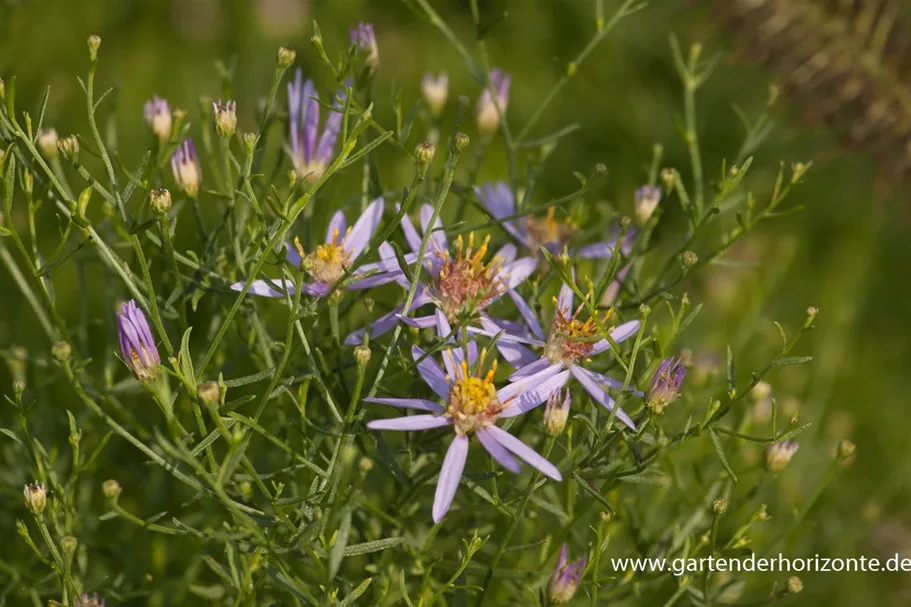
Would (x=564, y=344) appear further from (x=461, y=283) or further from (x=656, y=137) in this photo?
(x=656, y=137)

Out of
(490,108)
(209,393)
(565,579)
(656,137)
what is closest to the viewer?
(209,393)

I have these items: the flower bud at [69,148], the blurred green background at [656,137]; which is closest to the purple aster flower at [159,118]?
the flower bud at [69,148]

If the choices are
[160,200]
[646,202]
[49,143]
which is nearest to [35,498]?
[160,200]

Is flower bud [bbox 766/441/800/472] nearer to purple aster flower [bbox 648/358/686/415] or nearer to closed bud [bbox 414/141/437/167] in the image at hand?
purple aster flower [bbox 648/358/686/415]

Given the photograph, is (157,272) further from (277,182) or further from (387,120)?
(387,120)

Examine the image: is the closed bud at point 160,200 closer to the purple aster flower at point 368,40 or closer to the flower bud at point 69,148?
the flower bud at point 69,148

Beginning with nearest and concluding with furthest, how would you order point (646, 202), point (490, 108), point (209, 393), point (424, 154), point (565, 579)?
point (209, 393) < point (424, 154) < point (565, 579) < point (646, 202) < point (490, 108)
